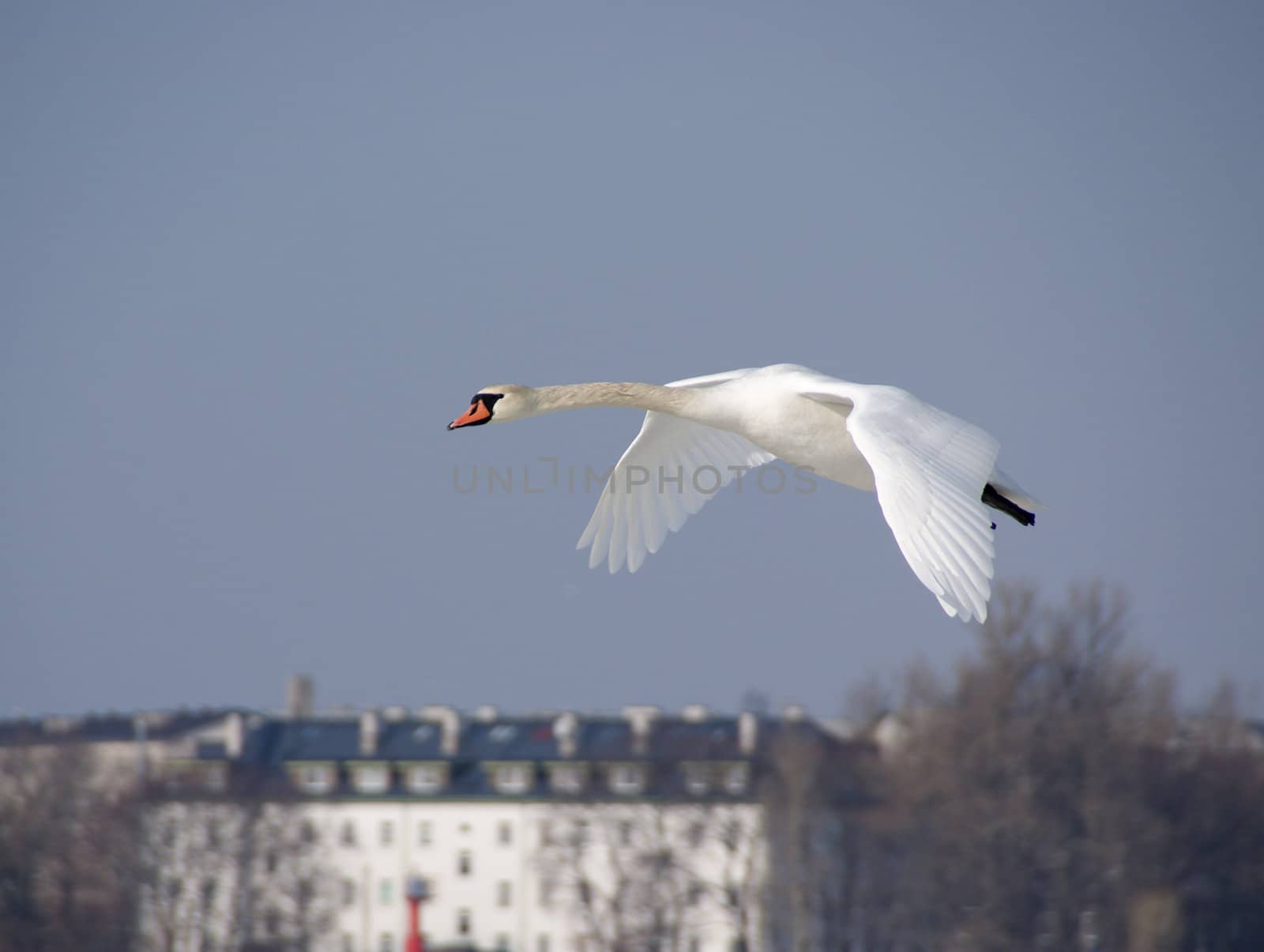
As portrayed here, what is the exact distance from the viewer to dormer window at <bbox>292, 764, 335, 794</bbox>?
79.2 metres

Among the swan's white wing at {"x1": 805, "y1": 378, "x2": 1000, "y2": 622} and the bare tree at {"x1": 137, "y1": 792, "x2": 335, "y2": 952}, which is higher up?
the swan's white wing at {"x1": 805, "y1": 378, "x2": 1000, "y2": 622}

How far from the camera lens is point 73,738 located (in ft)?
233

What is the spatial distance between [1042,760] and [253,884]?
907 inches

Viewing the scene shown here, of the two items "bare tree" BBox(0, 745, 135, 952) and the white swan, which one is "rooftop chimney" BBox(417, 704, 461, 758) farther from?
the white swan

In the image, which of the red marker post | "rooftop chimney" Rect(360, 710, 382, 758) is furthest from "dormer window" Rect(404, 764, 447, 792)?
the red marker post

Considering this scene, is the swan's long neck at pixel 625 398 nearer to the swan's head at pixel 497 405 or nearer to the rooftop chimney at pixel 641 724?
the swan's head at pixel 497 405

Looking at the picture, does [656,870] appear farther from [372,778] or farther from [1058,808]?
[372,778]

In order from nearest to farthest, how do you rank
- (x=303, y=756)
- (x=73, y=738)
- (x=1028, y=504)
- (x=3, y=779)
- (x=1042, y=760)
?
(x=1028, y=504)
(x=1042, y=760)
(x=3, y=779)
(x=73, y=738)
(x=303, y=756)

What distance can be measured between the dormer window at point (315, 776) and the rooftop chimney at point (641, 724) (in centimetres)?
1155

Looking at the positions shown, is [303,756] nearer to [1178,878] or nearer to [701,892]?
[701,892]

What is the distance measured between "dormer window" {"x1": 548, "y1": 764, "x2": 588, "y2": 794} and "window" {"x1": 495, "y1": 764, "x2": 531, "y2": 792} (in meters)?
0.91

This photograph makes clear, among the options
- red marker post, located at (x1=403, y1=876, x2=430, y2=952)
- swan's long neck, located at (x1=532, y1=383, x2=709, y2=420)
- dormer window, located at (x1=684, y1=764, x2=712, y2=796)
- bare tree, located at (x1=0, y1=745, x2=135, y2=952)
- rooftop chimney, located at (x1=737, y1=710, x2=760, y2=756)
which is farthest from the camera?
rooftop chimney, located at (x1=737, y1=710, x2=760, y2=756)

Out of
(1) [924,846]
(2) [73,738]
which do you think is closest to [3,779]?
(2) [73,738]

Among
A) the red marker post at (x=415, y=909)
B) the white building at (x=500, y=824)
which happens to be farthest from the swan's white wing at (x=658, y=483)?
the white building at (x=500, y=824)
